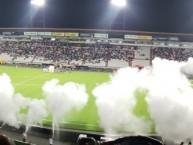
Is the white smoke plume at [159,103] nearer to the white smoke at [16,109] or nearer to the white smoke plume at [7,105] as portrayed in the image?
the white smoke at [16,109]

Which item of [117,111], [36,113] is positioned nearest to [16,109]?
[36,113]

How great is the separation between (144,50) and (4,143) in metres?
67.5

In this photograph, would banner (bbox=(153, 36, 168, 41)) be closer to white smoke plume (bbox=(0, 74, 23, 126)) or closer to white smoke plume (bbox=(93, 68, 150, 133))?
white smoke plume (bbox=(93, 68, 150, 133))

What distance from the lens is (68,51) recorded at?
7362cm

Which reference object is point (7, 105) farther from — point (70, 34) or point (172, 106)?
point (70, 34)

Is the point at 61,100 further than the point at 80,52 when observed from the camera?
No

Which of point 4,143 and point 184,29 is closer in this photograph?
point 4,143

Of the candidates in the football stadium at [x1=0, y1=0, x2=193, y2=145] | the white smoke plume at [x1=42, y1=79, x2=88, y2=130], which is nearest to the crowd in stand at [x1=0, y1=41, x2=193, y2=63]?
the football stadium at [x1=0, y1=0, x2=193, y2=145]

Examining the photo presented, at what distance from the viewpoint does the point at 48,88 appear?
23344mm

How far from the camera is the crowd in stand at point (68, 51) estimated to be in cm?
7050

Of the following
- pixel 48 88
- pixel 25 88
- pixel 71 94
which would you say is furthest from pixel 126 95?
pixel 25 88

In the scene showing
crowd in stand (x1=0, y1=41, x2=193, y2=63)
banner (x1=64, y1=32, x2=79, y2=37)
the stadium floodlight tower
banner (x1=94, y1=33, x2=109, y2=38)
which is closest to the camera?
banner (x1=94, y1=33, x2=109, y2=38)

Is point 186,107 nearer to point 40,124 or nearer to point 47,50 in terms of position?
point 40,124

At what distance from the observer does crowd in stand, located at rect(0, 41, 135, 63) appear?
70500mm
